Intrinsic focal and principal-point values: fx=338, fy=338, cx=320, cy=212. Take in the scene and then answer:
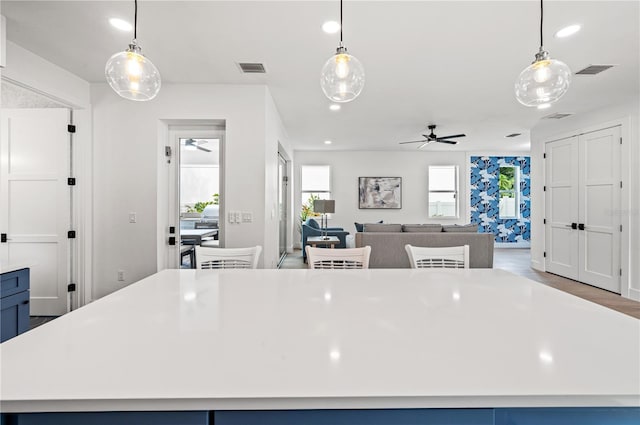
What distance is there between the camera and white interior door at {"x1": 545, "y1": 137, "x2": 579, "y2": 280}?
210 inches

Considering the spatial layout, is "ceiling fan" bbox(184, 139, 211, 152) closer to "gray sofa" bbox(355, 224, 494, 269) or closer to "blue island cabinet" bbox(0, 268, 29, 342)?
"blue island cabinet" bbox(0, 268, 29, 342)

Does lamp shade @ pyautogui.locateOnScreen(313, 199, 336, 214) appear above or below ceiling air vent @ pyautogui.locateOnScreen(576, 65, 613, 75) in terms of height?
below

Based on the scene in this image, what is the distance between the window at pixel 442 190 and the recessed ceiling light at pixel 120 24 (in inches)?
298

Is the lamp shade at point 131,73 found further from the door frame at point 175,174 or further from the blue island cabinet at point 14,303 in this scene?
the door frame at point 175,174

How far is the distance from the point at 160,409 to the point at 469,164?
366 inches

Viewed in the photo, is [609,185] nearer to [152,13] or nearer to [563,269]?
[563,269]

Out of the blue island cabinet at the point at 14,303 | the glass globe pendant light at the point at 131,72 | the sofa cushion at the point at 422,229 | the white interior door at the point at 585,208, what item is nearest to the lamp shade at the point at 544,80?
the glass globe pendant light at the point at 131,72

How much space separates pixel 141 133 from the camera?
3734 millimetres

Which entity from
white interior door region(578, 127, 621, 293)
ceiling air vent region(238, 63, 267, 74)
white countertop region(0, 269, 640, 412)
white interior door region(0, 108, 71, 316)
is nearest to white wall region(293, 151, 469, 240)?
white interior door region(578, 127, 621, 293)

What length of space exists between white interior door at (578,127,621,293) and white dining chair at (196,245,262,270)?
Answer: 5082 millimetres

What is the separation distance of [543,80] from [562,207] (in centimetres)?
492

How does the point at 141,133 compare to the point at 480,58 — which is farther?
the point at 141,133

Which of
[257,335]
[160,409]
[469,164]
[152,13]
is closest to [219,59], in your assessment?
[152,13]

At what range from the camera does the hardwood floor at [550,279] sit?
13.4 ft
